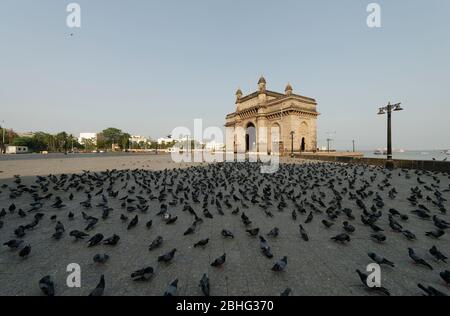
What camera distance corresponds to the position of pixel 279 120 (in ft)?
156

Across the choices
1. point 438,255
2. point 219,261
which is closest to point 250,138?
point 438,255

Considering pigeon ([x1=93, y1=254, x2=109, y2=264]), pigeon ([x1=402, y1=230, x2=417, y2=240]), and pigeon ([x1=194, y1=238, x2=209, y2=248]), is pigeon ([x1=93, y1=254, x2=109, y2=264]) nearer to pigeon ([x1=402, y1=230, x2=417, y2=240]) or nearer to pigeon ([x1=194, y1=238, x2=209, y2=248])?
pigeon ([x1=194, y1=238, x2=209, y2=248])

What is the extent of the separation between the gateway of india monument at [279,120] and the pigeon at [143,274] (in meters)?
41.0

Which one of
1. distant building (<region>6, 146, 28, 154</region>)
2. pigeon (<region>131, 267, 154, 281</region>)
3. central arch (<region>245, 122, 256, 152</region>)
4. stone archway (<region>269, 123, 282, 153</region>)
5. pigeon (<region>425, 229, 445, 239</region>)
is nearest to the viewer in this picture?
pigeon (<region>131, 267, 154, 281</region>)

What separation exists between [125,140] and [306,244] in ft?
402

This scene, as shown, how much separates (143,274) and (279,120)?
1896 inches

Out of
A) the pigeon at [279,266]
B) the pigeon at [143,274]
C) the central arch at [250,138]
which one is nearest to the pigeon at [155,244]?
the pigeon at [143,274]

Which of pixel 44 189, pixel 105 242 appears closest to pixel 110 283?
pixel 105 242

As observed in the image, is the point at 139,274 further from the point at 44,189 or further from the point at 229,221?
the point at 44,189

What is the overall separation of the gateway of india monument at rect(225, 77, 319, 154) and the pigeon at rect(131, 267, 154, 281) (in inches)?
1614

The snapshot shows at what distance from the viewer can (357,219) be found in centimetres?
540

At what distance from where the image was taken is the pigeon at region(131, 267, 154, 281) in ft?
8.77

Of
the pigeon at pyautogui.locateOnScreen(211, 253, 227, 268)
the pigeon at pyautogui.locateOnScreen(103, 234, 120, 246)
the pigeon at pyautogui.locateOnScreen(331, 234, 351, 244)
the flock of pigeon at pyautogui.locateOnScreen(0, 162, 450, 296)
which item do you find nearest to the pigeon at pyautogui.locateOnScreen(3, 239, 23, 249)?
the flock of pigeon at pyautogui.locateOnScreen(0, 162, 450, 296)

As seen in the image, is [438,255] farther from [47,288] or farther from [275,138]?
[275,138]
